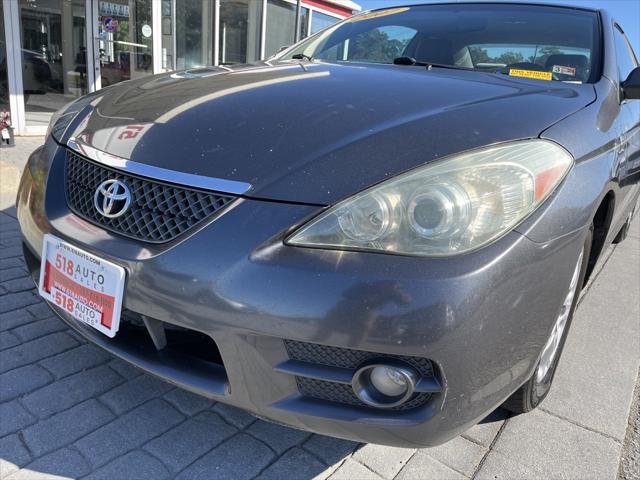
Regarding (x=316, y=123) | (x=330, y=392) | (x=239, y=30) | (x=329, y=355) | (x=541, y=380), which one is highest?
(x=239, y=30)

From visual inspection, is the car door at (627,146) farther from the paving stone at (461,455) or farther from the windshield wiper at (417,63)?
the paving stone at (461,455)

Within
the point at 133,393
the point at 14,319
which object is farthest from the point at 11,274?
the point at 133,393

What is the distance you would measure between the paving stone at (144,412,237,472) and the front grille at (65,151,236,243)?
2.36 ft

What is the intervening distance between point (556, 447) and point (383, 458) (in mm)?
628

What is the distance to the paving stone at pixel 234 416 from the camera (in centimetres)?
185

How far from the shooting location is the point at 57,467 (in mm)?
1591

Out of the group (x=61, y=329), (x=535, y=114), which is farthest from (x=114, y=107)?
(x=535, y=114)

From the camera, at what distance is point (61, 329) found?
2.33 m

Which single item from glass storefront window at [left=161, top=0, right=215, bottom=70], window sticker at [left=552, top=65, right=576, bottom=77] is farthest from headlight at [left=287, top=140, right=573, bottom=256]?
glass storefront window at [left=161, top=0, right=215, bottom=70]

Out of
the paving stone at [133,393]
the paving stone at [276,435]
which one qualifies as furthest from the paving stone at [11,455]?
the paving stone at [276,435]

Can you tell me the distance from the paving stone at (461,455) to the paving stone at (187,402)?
798mm

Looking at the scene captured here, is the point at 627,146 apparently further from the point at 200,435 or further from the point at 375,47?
the point at 200,435

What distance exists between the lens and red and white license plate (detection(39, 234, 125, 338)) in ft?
4.83

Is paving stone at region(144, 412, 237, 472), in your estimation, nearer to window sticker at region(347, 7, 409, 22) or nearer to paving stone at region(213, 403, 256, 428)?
paving stone at region(213, 403, 256, 428)
